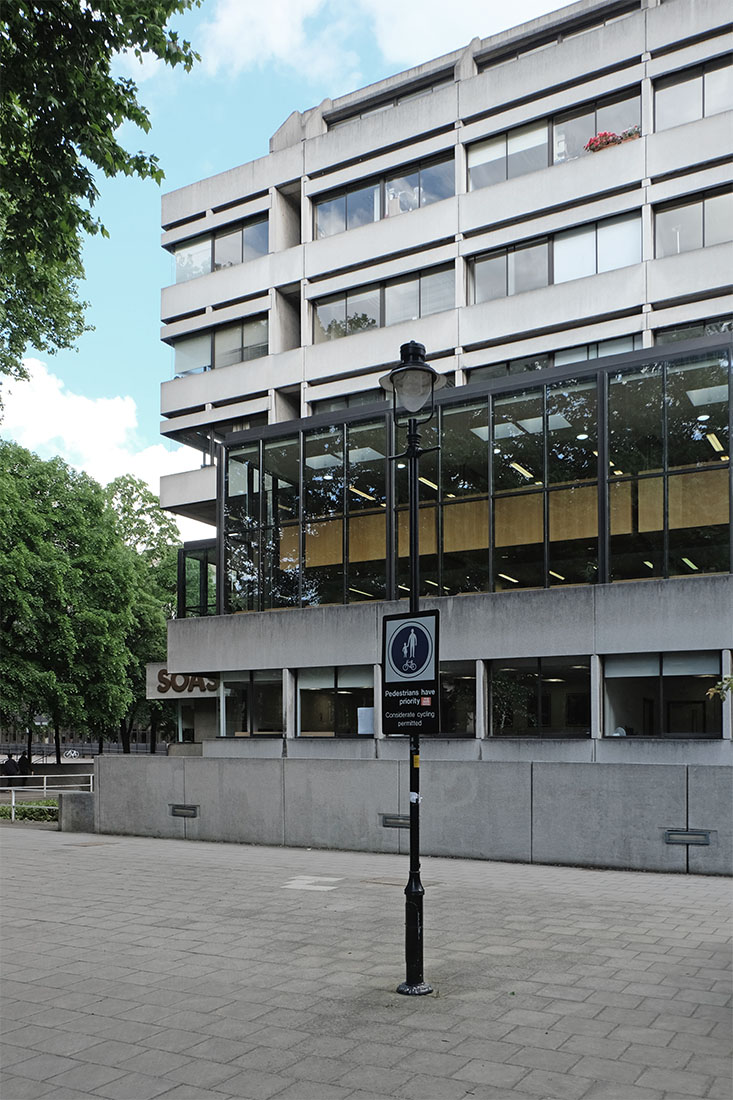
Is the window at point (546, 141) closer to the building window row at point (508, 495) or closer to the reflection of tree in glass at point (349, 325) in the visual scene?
the reflection of tree in glass at point (349, 325)

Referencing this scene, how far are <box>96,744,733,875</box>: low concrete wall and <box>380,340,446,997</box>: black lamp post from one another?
7475 millimetres

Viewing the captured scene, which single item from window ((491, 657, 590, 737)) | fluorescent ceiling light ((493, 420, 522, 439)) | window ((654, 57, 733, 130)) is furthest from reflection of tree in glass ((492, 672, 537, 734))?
window ((654, 57, 733, 130))

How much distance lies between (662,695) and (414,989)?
15.1m

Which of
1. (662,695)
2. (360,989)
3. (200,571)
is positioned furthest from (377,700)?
(360,989)

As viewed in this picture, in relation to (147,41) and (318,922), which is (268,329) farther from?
(318,922)

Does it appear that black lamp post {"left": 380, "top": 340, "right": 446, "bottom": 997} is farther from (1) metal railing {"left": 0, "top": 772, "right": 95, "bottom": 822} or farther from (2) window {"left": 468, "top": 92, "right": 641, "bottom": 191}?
(2) window {"left": 468, "top": 92, "right": 641, "bottom": 191}

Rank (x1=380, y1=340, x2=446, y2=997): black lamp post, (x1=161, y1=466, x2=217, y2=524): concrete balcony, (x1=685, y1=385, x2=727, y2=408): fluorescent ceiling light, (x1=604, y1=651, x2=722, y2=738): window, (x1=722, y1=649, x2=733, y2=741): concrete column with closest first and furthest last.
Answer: (x1=380, y1=340, x2=446, y2=997): black lamp post, (x1=722, y1=649, x2=733, y2=741): concrete column, (x1=604, y1=651, x2=722, y2=738): window, (x1=685, y1=385, x2=727, y2=408): fluorescent ceiling light, (x1=161, y1=466, x2=217, y2=524): concrete balcony

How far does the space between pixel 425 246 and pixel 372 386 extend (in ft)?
17.3

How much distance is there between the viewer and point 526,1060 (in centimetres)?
642

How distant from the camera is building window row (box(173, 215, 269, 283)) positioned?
40.5 meters

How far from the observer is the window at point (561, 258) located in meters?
32.4

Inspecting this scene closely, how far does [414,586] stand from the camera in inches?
352

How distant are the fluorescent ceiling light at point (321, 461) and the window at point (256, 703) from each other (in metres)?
5.68

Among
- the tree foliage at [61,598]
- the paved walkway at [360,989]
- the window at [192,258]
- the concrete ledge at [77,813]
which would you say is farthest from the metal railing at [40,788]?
the window at [192,258]
